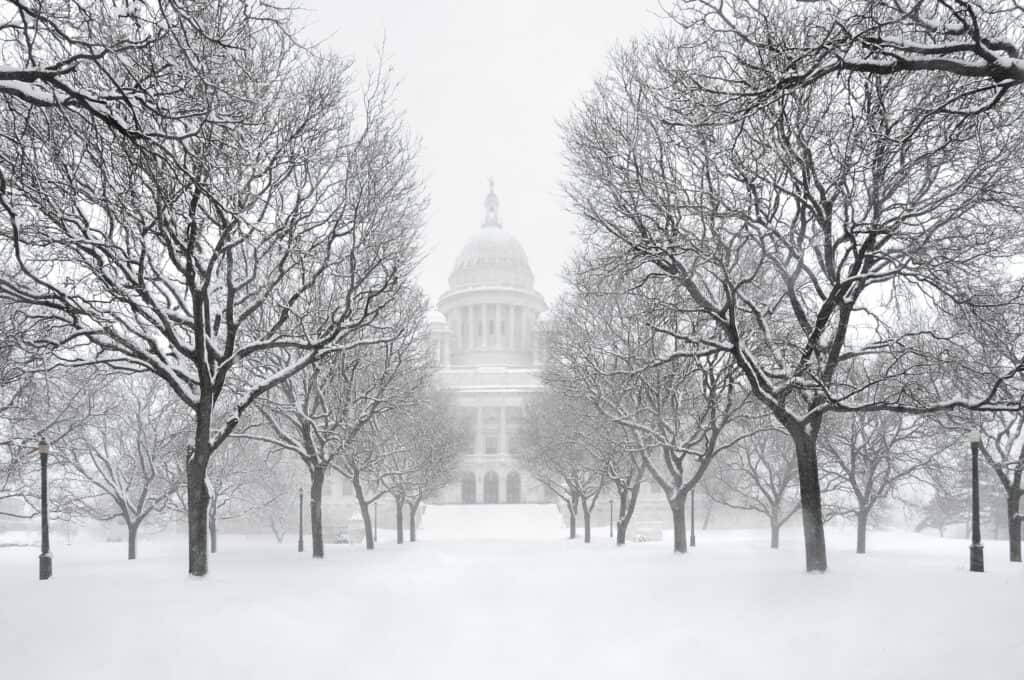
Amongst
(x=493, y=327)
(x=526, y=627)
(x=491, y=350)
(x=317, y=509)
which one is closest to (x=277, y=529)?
(x=317, y=509)

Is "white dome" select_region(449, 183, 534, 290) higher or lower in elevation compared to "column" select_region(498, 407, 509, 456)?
higher

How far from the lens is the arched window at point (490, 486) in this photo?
7794 centimetres

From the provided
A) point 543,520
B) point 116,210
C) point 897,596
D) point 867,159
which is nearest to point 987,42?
point 867,159

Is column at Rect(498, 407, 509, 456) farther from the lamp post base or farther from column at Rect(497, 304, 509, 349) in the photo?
the lamp post base

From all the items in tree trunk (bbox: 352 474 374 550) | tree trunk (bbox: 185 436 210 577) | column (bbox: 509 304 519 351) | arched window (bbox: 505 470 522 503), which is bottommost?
arched window (bbox: 505 470 522 503)

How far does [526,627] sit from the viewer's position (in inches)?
456

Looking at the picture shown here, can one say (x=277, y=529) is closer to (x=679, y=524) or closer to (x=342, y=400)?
(x=342, y=400)

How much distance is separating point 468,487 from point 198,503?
66005 mm

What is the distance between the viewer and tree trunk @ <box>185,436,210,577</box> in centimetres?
1278

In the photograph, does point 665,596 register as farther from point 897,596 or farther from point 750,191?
point 750,191

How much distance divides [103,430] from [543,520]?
33299 mm

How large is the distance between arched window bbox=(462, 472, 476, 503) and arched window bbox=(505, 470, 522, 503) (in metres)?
3.23

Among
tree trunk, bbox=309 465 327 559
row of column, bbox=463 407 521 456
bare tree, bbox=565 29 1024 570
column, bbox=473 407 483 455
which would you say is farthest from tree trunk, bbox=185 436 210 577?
column, bbox=473 407 483 455

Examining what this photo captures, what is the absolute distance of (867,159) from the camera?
11867mm
